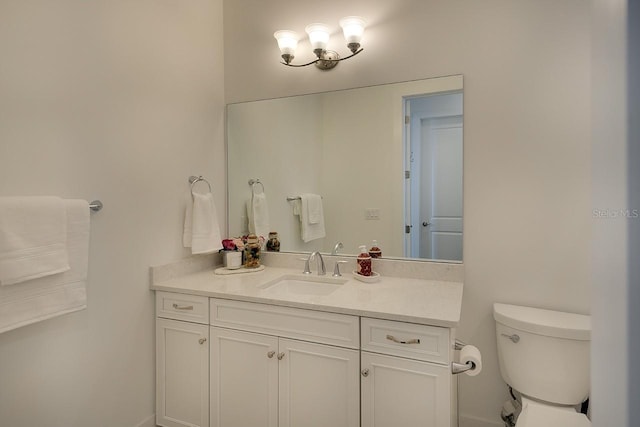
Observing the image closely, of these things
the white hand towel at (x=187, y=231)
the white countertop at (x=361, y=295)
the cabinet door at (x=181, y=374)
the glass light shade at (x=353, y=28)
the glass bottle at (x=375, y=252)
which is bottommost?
the cabinet door at (x=181, y=374)

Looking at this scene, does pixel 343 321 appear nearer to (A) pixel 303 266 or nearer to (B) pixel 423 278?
(B) pixel 423 278

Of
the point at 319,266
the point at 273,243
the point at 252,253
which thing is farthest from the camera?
the point at 273,243

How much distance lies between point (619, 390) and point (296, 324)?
1344 millimetres

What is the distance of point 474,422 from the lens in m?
1.81

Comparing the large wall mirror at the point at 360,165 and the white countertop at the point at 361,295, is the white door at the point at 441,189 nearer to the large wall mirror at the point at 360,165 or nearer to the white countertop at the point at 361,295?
the large wall mirror at the point at 360,165

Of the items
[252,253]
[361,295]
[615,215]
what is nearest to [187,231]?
[252,253]

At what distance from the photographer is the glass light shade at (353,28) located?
188 centimetres

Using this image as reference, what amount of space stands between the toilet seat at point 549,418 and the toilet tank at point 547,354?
3.1 inches

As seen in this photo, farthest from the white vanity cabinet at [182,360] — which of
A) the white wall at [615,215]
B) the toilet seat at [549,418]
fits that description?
the white wall at [615,215]

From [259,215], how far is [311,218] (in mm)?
384

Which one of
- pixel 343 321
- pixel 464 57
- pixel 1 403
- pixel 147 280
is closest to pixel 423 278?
pixel 343 321

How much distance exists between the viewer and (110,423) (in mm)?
1644

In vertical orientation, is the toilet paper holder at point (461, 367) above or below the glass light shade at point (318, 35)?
below

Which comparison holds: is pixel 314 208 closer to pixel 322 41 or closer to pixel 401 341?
pixel 322 41
